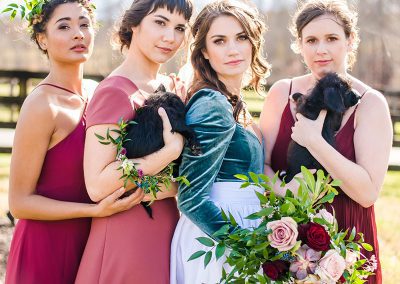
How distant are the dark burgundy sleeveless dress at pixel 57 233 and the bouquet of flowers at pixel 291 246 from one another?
86cm

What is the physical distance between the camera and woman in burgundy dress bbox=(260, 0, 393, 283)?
12.1 feet

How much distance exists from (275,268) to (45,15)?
6.41ft

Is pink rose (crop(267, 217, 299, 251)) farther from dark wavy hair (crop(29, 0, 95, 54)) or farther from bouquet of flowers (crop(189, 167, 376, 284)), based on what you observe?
dark wavy hair (crop(29, 0, 95, 54))

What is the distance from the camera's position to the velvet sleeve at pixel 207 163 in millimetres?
3348

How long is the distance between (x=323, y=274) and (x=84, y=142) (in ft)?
4.97

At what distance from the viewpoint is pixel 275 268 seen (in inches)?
123

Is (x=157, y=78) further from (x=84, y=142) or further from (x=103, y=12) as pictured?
(x=103, y=12)

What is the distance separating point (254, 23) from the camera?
3.71m

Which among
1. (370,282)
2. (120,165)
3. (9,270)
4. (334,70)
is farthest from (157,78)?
(370,282)

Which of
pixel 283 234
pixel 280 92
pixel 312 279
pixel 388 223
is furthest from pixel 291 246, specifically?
pixel 388 223

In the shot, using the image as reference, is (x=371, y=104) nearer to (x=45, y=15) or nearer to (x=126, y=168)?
(x=126, y=168)

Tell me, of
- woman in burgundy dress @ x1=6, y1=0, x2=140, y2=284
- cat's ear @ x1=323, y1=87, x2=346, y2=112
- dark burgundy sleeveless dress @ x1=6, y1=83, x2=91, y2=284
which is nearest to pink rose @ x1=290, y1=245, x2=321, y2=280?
cat's ear @ x1=323, y1=87, x2=346, y2=112

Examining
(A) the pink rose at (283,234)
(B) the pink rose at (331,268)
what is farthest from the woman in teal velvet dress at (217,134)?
(B) the pink rose at (331,268)

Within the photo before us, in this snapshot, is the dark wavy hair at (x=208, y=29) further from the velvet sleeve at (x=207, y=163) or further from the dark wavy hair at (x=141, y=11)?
the velvet sleeve at (x=207, y=163)
